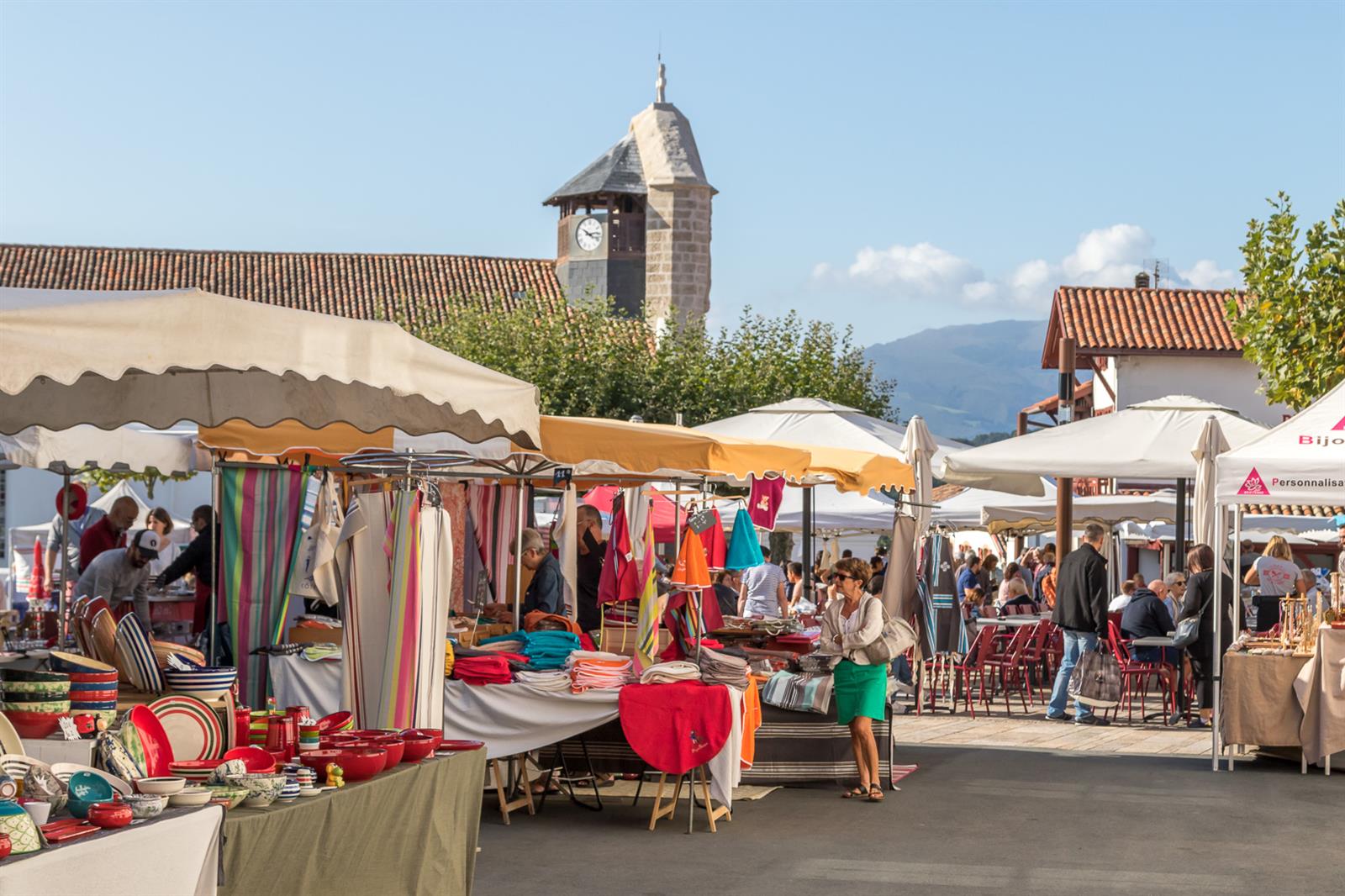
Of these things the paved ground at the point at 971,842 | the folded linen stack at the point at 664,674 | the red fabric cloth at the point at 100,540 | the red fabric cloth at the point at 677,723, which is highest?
the red fabric cloth at the point at 100,540

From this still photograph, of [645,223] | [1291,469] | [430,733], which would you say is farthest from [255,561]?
[645,223]

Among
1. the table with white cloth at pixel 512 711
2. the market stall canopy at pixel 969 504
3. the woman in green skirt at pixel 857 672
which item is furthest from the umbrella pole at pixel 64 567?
the market stall canopy at pixel 969 504

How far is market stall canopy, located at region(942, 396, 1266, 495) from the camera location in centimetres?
1434

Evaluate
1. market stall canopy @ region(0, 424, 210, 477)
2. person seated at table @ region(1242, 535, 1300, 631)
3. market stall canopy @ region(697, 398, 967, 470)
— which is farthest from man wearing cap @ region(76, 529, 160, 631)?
person seated at table @ region(1242, 535, 1300, 631)

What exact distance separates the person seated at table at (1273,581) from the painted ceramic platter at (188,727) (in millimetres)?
11238

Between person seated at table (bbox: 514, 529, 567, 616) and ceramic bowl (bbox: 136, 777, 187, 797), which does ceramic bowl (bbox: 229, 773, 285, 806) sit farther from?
person seated at table (bbox: 514, 529, 567, 616)

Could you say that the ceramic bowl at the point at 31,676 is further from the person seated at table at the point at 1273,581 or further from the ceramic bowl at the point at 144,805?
the person seated at table at the point at 1273,581

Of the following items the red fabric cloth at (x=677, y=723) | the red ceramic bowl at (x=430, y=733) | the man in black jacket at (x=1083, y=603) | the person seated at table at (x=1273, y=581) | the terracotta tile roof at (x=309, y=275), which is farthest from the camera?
the terracotta tile roof at (x=309, y=275)

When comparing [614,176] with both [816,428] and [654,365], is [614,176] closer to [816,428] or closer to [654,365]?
[654,365]

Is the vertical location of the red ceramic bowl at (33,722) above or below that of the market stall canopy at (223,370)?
below

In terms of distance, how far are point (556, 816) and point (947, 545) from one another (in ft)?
20.4

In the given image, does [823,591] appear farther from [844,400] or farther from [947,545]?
[844,400]

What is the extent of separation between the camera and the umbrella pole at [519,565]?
34.1ft

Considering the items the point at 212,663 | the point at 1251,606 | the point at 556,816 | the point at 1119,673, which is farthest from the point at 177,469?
the point at 1251,606
